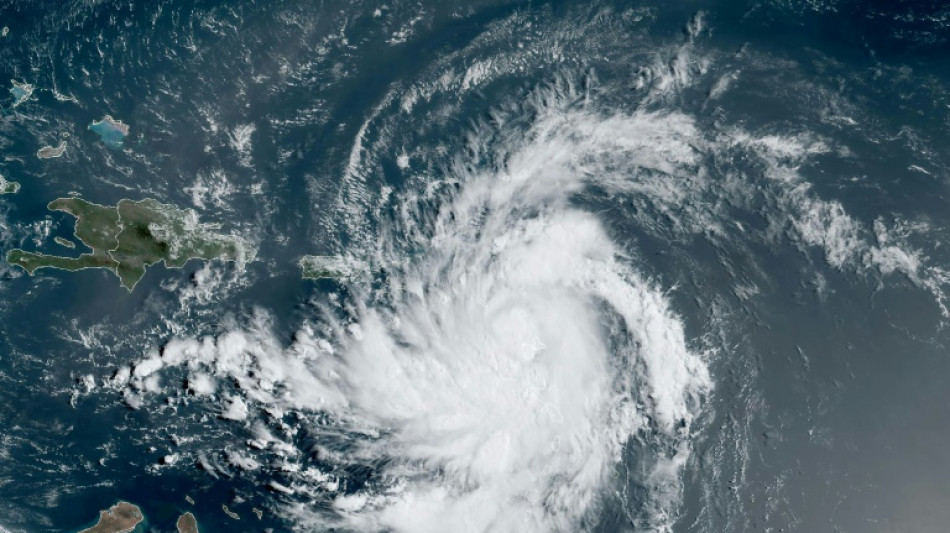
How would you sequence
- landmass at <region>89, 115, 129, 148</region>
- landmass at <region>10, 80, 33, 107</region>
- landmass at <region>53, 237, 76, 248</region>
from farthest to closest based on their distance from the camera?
landmass at <region>10, 80, 33, 107</region> < landmass at <region>89, 115, 129, 148</region> < landmass at <region>53, 237, 76, 248</region>

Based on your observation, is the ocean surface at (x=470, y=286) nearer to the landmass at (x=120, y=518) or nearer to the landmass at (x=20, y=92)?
the landmass at (x=20, y=92)

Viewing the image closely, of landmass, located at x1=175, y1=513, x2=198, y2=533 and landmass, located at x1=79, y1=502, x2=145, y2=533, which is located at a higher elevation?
landmass, located at x1=79, y1=502, x2=145, y2=533

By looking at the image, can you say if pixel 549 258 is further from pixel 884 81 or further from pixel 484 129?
pixel 884 81

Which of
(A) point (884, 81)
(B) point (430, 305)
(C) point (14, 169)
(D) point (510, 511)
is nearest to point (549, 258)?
(B) point (430, 305)

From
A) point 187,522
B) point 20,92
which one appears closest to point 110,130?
point 20,92

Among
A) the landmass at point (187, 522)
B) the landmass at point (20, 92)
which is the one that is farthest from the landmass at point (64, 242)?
the landmass at point (187, 522)

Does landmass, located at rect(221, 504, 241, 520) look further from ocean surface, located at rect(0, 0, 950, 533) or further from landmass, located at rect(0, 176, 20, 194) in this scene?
landmass, located at rect(0, 176, 20, 194)

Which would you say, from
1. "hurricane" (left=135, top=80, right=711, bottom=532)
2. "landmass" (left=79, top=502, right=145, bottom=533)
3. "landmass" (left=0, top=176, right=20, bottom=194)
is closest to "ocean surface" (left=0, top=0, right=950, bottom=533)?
"hurricane" (left=135, top=80, right=711, bottom=532)

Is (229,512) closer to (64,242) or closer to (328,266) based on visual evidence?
(328,266)
